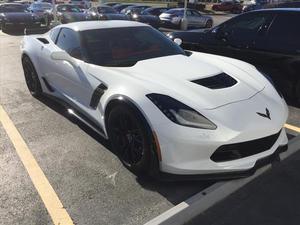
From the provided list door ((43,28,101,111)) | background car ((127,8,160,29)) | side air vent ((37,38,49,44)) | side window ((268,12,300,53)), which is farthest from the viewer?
background car ((127,8,160,29))

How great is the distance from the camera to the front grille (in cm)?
316

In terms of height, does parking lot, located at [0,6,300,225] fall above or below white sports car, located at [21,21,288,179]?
below

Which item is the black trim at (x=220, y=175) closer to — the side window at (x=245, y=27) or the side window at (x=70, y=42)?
the side window at (x=70, y=42)

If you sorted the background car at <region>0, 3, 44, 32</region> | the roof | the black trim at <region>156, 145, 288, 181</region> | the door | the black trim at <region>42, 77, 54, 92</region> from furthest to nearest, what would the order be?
the background car at <region>0, 3, 44, 32</region> < the black trim at <region>42, 77, 54, 92</region> < the roof < the door < the black trim at <region>156, 145, 288, 181</region>

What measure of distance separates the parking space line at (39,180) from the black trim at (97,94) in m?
0.89

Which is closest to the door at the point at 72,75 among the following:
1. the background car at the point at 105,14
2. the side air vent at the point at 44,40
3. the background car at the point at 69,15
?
the side air vent at the point at 44,40

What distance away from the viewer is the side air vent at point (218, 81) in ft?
12.1

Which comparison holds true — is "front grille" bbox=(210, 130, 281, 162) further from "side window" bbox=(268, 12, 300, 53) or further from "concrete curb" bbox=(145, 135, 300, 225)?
"side window" bbox=(268, 12, 300, 53)

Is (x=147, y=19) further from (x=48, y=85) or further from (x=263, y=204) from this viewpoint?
(x=263, y=204)

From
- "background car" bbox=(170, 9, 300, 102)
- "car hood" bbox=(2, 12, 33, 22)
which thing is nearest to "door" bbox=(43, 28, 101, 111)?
"background car" bbox=(170, 9, 300, 102)

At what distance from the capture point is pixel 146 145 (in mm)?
3312

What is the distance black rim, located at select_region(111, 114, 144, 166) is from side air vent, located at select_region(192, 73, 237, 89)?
787mm

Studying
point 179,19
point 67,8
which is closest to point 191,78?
point 179,19

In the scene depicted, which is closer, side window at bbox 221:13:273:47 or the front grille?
the front grille
